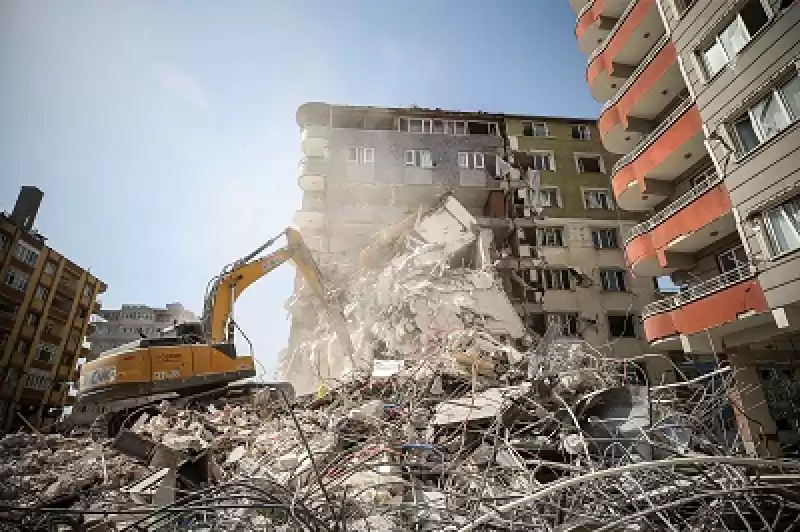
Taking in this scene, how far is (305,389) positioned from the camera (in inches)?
627

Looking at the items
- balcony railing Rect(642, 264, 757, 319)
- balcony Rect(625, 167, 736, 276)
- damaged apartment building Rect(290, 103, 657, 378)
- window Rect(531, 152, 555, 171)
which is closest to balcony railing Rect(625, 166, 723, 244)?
Answer: balcony Rect(625, 167, 736, 276)

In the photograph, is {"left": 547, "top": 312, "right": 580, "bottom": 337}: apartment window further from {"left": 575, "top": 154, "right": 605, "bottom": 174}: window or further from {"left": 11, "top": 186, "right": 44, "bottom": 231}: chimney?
{"left": 11, "top": 186, "right": 44, "bottom": 231}: chimney

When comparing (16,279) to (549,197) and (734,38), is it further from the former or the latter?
(734,38)

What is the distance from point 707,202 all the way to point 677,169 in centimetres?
262

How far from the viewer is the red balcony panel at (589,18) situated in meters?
16.7

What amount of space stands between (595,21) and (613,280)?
42.3 feet

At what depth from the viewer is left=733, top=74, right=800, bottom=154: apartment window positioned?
8.91 meters

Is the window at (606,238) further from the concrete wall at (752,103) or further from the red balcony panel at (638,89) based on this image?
the concrete wall at (752,103)

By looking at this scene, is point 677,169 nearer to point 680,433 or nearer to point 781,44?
point 781,44

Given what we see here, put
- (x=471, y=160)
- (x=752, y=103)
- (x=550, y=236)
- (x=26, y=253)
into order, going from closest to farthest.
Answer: (x=752, y=103)
(x=550, y=236)
(x=471, y=160)
(x=26, y=253)

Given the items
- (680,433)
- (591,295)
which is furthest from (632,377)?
(591,295)

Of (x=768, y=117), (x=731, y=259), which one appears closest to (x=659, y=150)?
(x=768, y=117)

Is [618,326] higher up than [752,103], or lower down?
lower down

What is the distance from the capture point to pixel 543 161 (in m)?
26.2
